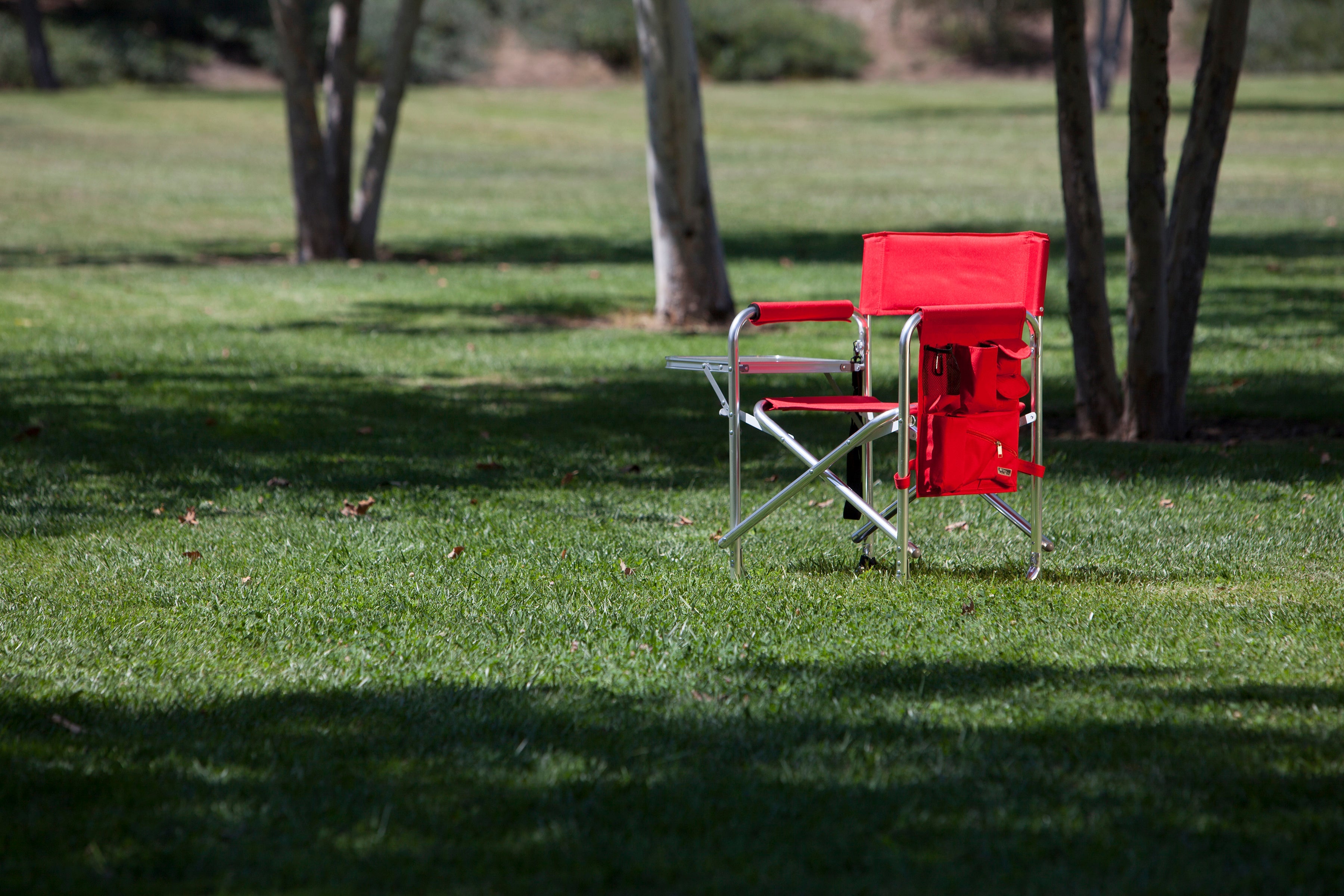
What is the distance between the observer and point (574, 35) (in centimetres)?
5016

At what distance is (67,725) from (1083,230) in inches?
226

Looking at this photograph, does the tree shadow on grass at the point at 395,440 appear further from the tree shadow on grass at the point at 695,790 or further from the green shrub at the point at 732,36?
the green shrub at the point at 732,36

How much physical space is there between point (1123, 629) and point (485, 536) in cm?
260

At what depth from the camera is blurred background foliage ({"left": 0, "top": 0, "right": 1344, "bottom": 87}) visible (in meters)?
44.0

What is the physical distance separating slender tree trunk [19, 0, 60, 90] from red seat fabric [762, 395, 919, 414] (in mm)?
40444

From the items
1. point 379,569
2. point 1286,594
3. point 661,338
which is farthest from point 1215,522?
point 661,338

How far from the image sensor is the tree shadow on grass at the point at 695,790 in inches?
115

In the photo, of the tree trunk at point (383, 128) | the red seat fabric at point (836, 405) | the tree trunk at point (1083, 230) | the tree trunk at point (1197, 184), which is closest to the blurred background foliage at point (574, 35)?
the tree trunk at point (383, 128)

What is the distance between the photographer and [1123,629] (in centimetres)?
446

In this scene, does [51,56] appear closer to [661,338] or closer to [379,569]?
[661,338]

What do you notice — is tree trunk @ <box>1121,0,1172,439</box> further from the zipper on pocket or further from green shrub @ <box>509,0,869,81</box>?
green shrub @ <box>509,0,869,81</box>

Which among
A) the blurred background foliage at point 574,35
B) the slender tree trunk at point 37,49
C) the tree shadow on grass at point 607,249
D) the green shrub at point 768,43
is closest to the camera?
the tree shadow on grass at point 607,249

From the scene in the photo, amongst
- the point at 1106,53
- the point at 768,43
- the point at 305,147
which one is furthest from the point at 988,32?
the point at 305,147

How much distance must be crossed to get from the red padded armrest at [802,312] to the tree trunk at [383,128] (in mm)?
10541
